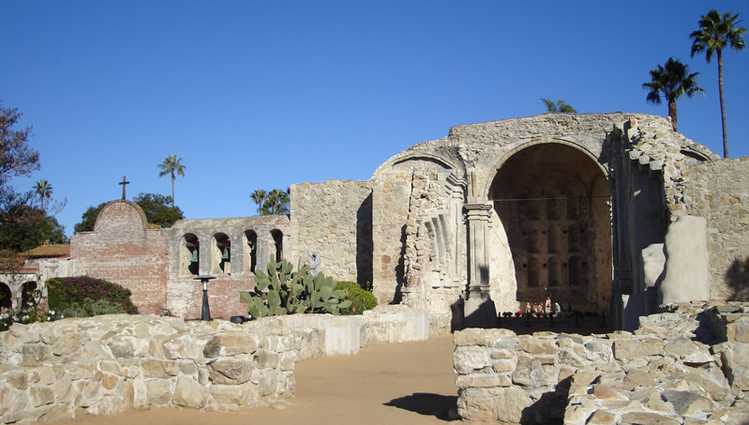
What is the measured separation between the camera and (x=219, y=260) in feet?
87.7

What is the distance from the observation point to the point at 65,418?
20.0 ft

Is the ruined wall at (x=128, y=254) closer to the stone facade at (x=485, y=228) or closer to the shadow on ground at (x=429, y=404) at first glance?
the stone facade at (x=485, y=228)

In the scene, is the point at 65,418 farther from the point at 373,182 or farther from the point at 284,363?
the point at 373,182

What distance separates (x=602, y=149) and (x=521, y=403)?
1566 centimetres

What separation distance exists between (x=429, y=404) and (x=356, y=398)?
0.91 m

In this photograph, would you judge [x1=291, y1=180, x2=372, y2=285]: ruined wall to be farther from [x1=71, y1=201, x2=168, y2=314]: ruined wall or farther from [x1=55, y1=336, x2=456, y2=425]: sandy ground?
[x1=55, y1=336, x2=456, y2=425]: sandy ground

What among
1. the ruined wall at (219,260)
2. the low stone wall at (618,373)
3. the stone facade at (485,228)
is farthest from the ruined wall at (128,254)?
the low stone wall at (618,373)

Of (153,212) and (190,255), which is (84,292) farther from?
(153,212)

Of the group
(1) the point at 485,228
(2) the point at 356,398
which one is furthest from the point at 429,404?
(1) the point at 485,228

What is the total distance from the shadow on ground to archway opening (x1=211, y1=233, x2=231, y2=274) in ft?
61.7

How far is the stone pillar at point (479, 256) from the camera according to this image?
21406mm

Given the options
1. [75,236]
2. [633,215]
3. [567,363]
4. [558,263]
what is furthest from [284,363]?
[75,236]

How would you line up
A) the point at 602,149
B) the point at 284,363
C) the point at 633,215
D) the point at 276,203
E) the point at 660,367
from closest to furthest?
the point at 660,367 → the point at 284,363 → the point at 633,215 → the point at 602,149 → the point at 276,203

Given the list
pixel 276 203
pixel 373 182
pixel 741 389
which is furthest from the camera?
pixel 276 203
